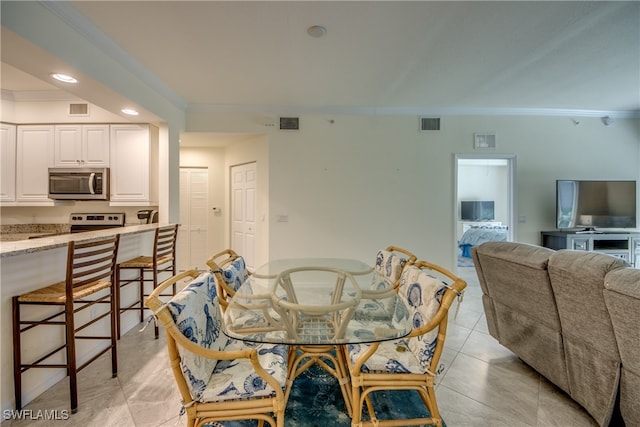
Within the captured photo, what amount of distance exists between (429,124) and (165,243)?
3803 mm

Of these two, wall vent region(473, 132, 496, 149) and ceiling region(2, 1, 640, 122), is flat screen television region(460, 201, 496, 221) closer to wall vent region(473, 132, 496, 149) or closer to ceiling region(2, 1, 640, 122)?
wall vent region(473, 132, 496, 149)

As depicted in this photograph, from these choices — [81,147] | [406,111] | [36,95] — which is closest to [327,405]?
[406,111]

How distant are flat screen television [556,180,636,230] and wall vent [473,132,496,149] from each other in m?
1.08

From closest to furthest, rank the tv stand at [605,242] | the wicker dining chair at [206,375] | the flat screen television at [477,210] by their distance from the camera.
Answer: the wicker dining chair at [206,375] < the tv stand at [605,242] < the flat screen television at [477,210]

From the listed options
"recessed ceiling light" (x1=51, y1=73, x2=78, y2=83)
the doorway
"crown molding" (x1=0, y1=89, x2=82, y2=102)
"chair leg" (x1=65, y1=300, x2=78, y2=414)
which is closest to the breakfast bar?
"chair leg" (x1=65, y1=300, x2=78, y2=414)

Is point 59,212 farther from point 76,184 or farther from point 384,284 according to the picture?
point 384,284

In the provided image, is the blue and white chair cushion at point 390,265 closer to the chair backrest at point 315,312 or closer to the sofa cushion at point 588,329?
the chair backrest at point 315,312

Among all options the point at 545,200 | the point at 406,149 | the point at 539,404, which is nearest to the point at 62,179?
the point at 406,149

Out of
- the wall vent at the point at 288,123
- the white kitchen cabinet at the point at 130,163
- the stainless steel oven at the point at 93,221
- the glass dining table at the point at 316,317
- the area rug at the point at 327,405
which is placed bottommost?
the area rug at the point at 327,405

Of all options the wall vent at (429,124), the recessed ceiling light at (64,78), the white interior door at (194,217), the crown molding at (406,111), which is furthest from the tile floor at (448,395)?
the crown molding at (406,111)

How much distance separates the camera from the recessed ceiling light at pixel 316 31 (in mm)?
2223

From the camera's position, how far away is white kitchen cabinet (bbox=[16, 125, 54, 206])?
11.5 feet

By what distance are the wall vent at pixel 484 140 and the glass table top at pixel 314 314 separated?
10.1ft

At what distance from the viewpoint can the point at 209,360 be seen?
1315 mm
